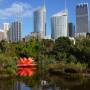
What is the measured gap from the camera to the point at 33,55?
61688mm

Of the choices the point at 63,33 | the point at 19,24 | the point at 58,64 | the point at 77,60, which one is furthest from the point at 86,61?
the point at 19,24

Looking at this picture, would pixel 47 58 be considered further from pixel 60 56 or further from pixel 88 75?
pixel 88 75

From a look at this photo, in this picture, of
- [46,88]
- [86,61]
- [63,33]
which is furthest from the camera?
[63,33]

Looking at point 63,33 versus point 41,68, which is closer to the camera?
point 41,68

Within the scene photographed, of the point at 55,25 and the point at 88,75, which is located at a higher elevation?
the point at 55,25

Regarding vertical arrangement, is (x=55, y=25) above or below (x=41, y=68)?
above

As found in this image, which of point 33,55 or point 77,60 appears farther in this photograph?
point 33,55

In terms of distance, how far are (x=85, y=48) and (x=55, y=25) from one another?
364ft

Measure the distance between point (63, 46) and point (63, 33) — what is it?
91594mm

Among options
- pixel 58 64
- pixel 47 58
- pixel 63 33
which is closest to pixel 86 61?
pixel 58 64

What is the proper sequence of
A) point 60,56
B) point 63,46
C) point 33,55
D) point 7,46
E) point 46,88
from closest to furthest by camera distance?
point 46,88, point 60,56, point 63,46, point 33,55, point 7,46

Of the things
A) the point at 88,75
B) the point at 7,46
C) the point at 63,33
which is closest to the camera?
the point at 88,75

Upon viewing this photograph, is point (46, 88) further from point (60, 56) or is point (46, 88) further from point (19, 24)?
point (19, 24)

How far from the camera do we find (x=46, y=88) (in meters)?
26.1
